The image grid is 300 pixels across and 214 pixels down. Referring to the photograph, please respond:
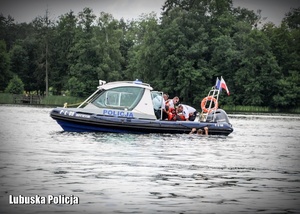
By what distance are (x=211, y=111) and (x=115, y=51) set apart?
240 ft

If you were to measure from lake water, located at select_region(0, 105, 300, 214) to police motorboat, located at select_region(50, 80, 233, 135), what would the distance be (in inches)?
62.8

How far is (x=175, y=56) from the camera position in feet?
321

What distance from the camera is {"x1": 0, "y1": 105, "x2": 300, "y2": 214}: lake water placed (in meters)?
16.0

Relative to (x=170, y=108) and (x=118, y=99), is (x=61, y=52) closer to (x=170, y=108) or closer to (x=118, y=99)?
(x=170, y=108)

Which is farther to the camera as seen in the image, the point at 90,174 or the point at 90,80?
the point at 90,80

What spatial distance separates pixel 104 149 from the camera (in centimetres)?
2744

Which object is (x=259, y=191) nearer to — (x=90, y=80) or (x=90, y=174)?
(x=90, y=174)

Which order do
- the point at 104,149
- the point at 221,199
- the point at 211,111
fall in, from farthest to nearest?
the point at 211,111 < the point at 104,149 < the point at 221,199

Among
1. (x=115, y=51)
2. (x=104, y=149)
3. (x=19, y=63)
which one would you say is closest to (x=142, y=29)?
(x=115, y=51)

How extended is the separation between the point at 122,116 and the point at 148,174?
15019 mm

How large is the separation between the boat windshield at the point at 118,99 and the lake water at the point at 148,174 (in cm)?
275

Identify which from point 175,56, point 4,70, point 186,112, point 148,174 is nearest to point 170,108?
point 186,112

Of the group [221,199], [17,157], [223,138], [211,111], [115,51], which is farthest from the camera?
[115,51]

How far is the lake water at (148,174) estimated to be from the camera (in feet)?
52.6
